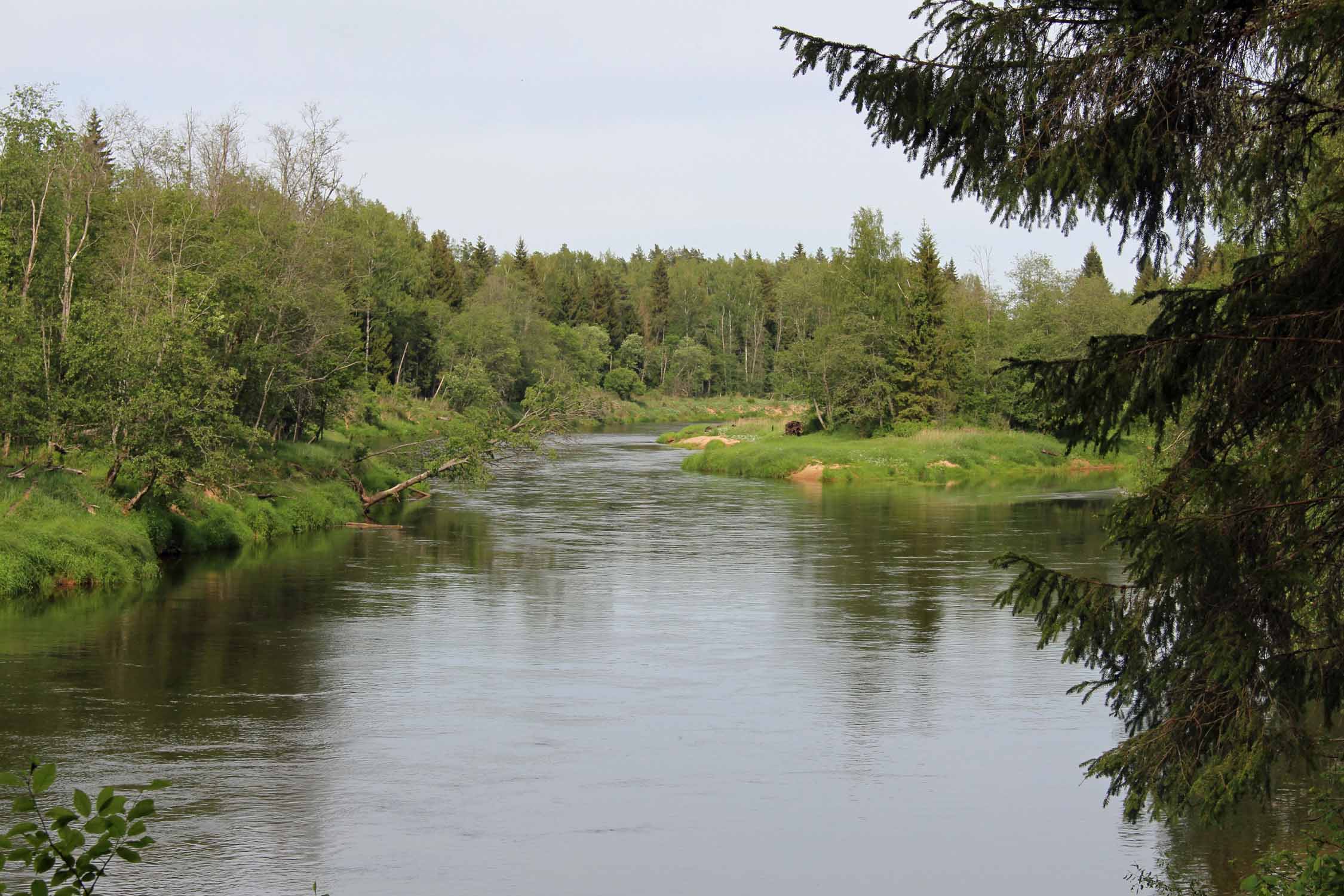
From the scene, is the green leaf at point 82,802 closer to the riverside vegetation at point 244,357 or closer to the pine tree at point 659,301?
the riverside vegetation at point 244,357

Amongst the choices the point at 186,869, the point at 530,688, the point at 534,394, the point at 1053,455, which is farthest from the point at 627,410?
the point at 186,869

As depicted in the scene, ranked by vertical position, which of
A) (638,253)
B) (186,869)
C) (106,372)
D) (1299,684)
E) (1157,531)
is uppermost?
(638,253)

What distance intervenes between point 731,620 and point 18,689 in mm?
12572

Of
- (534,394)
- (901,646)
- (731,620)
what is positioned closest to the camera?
(901,646)

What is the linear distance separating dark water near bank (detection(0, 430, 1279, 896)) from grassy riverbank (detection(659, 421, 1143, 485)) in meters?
26.1

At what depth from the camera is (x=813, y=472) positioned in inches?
2324

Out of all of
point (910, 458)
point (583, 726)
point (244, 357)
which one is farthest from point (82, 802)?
point (910, 458)

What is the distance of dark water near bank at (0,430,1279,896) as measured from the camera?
1275cm

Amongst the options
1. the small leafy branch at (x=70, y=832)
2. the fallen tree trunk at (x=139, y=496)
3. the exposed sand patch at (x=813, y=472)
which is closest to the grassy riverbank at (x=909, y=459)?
the exposed sand patch at (x=813, y=472)

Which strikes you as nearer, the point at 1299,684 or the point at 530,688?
the point at 1299,684

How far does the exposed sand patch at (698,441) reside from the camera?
74169 millimetres

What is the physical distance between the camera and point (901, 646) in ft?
73.5

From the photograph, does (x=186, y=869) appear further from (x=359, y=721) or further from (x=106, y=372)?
(x=106, y=372)

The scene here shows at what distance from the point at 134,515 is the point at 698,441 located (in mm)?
49819
